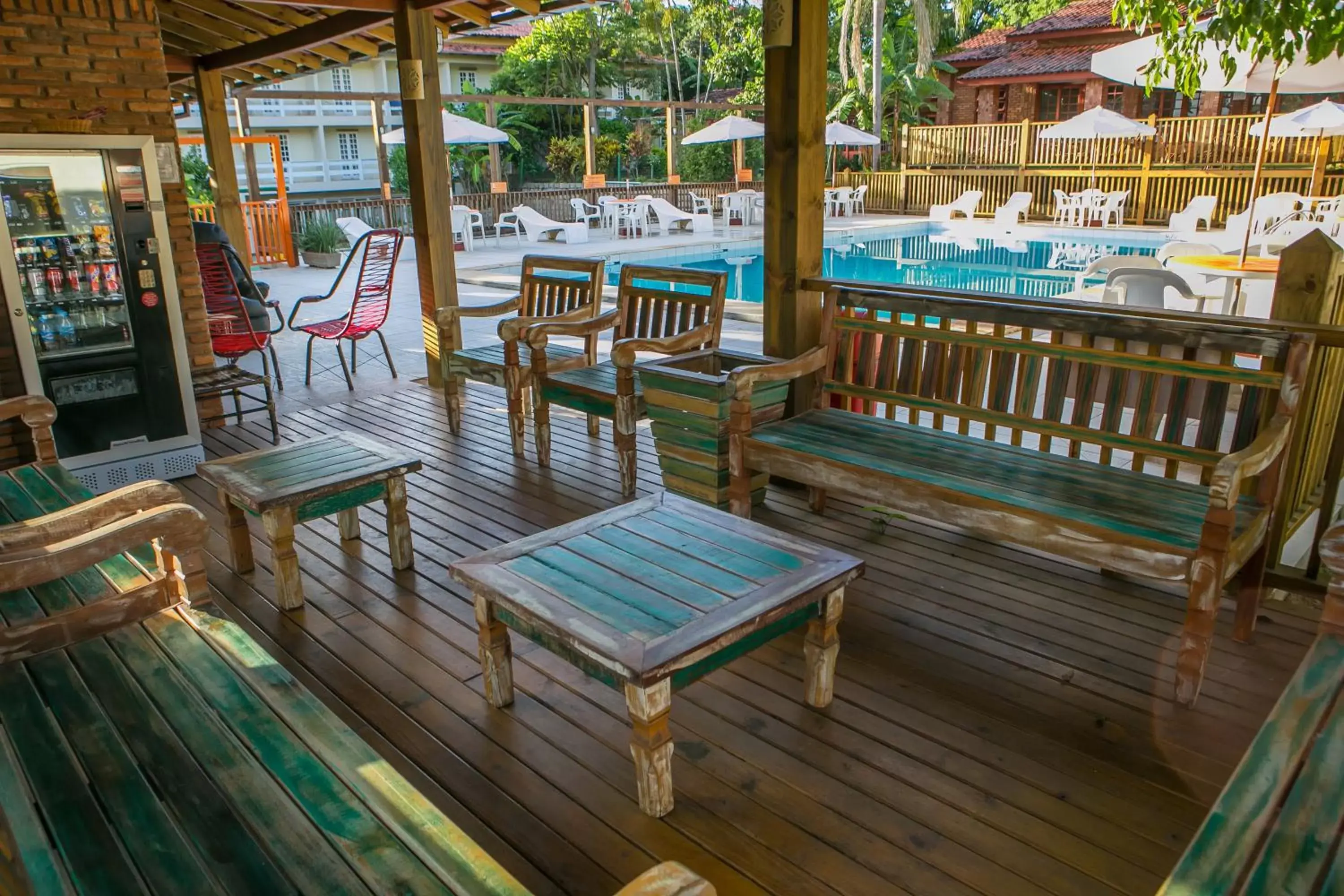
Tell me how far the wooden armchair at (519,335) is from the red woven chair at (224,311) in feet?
3.43

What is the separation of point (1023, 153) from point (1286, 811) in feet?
57.6

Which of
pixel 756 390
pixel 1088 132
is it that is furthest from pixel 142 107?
pixel 1088 132

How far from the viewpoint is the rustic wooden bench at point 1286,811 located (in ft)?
4.20

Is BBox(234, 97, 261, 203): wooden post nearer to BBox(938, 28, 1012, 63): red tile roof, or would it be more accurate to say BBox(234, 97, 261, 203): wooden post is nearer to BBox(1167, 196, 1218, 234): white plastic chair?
BBox(1167, 196, 1218, 234): white plastic chair

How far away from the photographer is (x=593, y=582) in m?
2.21

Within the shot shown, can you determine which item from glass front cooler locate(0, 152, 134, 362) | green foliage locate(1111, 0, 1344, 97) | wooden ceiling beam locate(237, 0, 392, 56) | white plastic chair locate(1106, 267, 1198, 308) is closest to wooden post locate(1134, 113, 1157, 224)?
white plastic chair locate(1106, 267, 1198, 308)

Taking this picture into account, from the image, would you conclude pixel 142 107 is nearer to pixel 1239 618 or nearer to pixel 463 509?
pixel 463 509

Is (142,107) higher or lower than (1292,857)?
higher

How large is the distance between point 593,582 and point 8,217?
3361 millimetres

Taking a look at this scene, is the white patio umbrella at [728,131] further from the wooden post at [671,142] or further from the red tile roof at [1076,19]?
the red tile roof at [1076,19]

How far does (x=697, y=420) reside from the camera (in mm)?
3441

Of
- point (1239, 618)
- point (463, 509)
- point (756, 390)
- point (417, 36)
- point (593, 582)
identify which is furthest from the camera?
point (417, 36)

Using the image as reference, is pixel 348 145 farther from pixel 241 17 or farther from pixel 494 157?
pixel 241 17

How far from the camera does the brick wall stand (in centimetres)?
402
